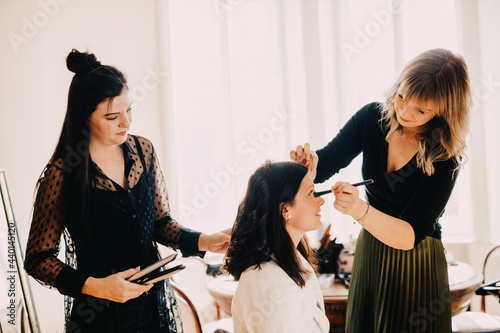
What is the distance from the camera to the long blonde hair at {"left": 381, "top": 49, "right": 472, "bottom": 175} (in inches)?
54.7

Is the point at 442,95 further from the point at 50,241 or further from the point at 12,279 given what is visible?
the point at 12,279

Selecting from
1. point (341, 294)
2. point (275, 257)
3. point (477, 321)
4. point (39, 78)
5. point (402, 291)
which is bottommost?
point (477, 321)

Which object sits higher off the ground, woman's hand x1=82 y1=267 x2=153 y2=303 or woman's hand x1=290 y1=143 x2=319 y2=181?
woman's hand x1=290 y1=143 x2=319 y2=181

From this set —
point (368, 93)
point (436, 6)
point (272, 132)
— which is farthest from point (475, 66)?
point (272, 132)

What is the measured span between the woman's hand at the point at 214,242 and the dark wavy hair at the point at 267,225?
5 cm

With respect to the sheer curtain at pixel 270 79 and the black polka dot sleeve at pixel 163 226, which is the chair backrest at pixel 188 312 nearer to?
the black polka dot sleeve at pixel 163 226

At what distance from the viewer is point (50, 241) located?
1207mm

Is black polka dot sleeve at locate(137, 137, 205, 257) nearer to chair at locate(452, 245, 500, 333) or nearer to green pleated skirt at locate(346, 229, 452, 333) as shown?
green pleated skirt at locate(346, 229, 452, 333)

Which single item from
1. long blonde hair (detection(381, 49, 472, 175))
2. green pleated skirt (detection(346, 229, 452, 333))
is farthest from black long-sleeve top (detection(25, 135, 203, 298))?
long blonde hair (detection(381, 49, 472, 175))

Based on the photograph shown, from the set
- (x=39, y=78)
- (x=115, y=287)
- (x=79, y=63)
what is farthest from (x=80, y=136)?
(x=39, y=78)

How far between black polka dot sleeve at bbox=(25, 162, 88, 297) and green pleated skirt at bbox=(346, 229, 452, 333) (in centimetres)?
Result: 93

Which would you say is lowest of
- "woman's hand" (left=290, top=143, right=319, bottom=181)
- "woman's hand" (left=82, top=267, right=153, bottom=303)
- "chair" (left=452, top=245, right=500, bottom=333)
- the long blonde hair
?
"chair" (left=452, top=245, right=500, bottom=333)

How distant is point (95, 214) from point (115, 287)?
24 centimetres

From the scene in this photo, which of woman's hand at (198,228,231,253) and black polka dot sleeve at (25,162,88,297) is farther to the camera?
woman's hand at (198,228,231,253)
